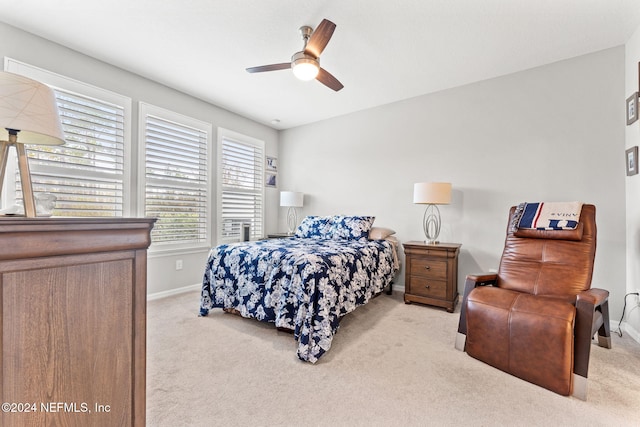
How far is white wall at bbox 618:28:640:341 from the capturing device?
8.02ft

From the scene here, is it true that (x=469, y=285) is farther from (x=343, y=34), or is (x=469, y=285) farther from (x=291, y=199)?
(x=291, y=199)

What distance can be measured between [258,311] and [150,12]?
2.64 metres

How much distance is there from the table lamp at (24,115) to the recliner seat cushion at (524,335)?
8.22 ft

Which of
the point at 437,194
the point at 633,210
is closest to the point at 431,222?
the point at 437,194

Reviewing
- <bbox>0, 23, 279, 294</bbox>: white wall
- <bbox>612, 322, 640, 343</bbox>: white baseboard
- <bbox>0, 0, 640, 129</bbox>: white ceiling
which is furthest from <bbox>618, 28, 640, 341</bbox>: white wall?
<bbox>0, 23, 279, 294</bbox>: white wall

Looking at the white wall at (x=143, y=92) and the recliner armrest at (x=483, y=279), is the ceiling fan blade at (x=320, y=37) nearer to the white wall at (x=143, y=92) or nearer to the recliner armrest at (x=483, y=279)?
the white wall at (x=143, y=92)

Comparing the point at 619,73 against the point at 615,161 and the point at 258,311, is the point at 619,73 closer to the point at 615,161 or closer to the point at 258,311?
the point at 615,161

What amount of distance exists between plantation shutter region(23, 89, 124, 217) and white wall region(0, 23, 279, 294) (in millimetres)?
200

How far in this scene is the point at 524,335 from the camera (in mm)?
1831

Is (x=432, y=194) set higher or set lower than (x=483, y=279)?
higher

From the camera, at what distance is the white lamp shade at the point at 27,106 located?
3.03ft

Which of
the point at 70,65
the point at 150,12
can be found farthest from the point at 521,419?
the point at 70,65

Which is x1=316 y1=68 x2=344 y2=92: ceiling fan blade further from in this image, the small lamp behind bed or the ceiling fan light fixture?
the small lamp behind bed

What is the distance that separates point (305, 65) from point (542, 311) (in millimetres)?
2466
